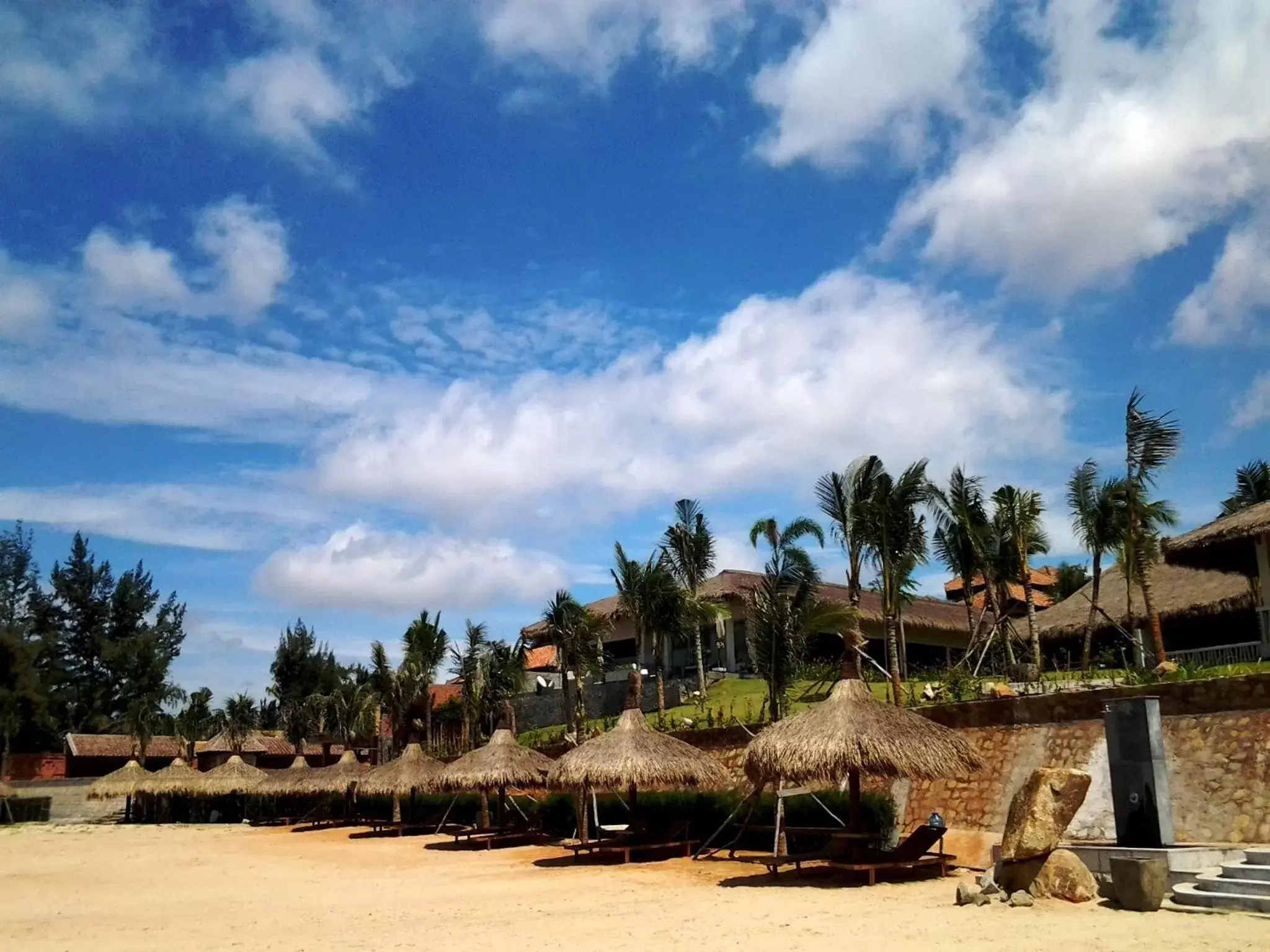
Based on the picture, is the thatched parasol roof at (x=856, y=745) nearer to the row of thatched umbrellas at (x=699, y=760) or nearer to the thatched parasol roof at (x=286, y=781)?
the row of thatched umbrellas at (x=699, y=760)

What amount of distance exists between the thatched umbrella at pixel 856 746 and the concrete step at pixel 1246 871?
11.9 ft

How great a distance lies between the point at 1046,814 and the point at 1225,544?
31.0 feet

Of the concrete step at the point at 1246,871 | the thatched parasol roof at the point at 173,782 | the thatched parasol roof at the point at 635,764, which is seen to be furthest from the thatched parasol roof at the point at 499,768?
the thatched parasol roof at the point at 173,782

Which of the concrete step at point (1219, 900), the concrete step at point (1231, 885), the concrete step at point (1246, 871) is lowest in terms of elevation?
the concrete step at point (1219, 900)

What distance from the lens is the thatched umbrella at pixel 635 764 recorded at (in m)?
17.3

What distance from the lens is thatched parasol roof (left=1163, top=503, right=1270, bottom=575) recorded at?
1662 cm

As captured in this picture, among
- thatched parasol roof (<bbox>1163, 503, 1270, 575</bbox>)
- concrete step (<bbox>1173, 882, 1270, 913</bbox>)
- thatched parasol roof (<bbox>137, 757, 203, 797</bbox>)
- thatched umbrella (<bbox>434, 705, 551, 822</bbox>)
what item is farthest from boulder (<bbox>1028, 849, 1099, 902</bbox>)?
thatched parasol roof (<bbox>137, 757, 203, 797</bbox>)

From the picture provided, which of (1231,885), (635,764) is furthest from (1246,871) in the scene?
(635,764)

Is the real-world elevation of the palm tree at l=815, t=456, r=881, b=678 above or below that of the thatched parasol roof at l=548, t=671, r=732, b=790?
above

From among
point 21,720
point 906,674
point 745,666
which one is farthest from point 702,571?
point 21,720

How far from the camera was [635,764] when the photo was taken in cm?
1733

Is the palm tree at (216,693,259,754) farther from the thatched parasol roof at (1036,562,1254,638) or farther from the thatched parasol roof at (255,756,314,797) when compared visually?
the thatched parasol roof at (1036,562,1254,638)

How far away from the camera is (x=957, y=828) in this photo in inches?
597

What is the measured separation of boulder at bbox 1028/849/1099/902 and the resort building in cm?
1972
